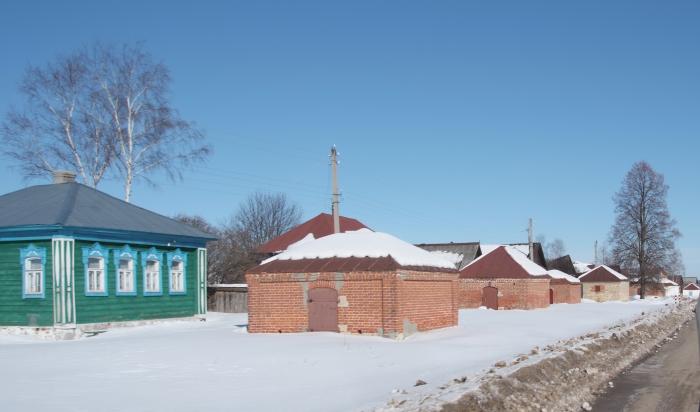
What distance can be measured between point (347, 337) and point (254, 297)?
3562 millimetres

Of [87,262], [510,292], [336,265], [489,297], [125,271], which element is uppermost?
[87,262]

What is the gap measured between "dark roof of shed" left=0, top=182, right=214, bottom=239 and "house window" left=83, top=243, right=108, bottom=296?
855 millimetres

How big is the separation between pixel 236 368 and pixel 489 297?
1277 inches

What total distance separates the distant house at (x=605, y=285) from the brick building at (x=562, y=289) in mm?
12175

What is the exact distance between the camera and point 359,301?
1989 centimetres

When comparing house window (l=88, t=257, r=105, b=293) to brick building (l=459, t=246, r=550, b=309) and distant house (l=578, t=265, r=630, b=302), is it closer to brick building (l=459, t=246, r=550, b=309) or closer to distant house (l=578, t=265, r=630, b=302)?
brick building (l=459, t=246, r=550, b=309)

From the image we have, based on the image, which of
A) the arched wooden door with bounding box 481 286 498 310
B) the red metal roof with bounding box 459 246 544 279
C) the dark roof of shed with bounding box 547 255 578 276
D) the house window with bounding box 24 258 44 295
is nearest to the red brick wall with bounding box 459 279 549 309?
the arched wooden door with bounding box 481 286 498 310

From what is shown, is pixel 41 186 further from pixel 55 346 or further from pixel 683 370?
pixel 683 370

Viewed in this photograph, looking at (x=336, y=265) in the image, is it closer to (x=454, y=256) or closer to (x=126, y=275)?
(x=126, y=275)

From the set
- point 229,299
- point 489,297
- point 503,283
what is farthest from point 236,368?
point 489,297

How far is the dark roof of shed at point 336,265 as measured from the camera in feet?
64.7

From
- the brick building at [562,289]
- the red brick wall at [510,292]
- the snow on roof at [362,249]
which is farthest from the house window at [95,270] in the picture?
the brick building at [562,289]

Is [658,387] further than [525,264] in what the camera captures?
No

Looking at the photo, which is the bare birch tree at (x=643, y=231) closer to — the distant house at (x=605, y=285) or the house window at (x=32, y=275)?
the distant house at (x=605, y=285)
